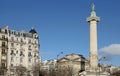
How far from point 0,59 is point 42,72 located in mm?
20451

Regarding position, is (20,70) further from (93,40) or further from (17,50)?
(93,40)

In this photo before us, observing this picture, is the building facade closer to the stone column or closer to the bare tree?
the bare tree

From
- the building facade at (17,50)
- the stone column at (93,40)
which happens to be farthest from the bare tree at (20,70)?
the stone column at (93,40)

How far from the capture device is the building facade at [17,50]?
391ft

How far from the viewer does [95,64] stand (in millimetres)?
73312

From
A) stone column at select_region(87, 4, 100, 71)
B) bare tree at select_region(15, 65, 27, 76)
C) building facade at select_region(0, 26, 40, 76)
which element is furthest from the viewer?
building facade at select_region(0, 26, 40, 76)

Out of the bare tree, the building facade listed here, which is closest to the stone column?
the bare tree

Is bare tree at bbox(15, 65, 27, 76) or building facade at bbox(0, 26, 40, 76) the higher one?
building facade at bbox(0, 26, 40, 76)

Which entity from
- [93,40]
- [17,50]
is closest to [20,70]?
[17,50]

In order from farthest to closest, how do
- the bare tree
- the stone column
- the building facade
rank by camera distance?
the building facade < the bare tree < the stone column

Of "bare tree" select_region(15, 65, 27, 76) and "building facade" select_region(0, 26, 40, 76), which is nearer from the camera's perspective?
"bare tree" select_region(15, 65, 27, 76)

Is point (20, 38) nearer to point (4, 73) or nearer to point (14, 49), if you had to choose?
point (14, 49)

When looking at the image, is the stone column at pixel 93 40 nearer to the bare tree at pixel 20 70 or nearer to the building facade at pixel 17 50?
the bare tree at pixel 20 70

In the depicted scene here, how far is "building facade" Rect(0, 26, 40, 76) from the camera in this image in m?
119
